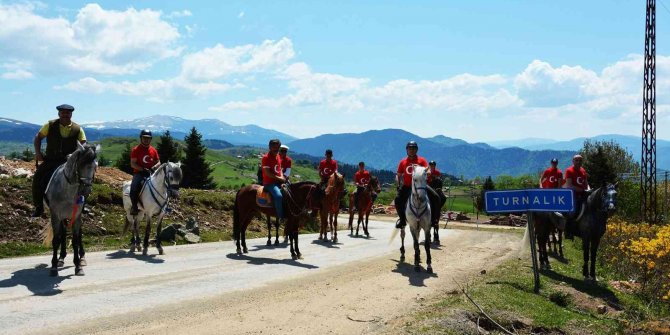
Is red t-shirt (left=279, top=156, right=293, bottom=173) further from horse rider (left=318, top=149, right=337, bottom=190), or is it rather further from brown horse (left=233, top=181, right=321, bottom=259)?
brown horse (left=233, top=181, right=321, bottom=259)

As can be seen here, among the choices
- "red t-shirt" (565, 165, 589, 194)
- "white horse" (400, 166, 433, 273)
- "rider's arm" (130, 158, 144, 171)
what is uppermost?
"rider's arm" (130, 158, 144, 171)

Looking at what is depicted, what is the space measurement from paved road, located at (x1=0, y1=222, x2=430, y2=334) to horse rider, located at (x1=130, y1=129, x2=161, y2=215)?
1.76 metres

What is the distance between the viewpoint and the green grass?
393 inches

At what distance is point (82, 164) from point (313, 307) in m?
5.95

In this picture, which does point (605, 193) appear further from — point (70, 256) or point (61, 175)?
point (70, 256)

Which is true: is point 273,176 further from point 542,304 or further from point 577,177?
point 577,177

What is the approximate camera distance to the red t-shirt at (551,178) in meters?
17.5

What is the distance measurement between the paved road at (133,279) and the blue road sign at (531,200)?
5041 millimetres

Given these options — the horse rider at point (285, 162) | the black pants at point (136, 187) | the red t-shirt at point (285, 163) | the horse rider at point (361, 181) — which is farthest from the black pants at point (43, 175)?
the horse rider at point (361, 181)

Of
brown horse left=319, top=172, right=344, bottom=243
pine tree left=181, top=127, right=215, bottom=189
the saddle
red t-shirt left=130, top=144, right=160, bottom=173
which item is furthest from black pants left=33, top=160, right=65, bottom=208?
pine tree left=181, top=127, right=215, bottom=189

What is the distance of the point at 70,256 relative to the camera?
45.9 ft

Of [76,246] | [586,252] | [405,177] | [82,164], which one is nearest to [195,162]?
[405,177]

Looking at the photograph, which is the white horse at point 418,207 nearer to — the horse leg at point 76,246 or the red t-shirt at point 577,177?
the red t-shirt at point 577,177

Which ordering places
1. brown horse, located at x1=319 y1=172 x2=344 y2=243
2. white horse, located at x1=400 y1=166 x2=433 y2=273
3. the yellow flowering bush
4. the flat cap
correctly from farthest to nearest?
brown horse, located at x1=319 y1=172 x2=344 y2=243, the yellow flowering bush, white horse, located at x1=400 y1=166 x2=433 y2=273, the flat cap
